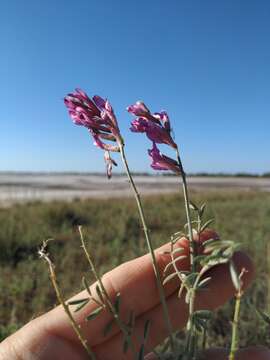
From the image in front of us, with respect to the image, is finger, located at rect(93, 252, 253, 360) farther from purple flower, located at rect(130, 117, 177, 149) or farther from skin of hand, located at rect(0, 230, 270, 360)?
purple flower, located at rect(130, 117, 177, 149)

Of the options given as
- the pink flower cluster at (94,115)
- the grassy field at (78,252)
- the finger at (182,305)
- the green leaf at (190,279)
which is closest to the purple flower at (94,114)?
the pink flower cluster at (94,115)

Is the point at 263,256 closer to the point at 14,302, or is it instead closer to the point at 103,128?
the point at 14,302

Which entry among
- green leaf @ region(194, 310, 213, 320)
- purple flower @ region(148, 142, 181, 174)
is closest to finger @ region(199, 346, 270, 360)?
green leaf @ region(194, 310, 213, 320)

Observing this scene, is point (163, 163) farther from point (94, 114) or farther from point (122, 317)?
point (122, 317)

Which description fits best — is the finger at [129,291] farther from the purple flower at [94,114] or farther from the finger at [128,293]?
the purple flower at [94,114]

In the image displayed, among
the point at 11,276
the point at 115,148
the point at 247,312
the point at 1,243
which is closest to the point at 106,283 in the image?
the point at 115,148

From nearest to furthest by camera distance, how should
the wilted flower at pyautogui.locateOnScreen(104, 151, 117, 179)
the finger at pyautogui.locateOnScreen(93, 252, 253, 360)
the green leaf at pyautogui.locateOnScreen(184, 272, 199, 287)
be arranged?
the green leaf at pyautogui.locateOnScreen(184, 272, 199, 287) → the wilted flower at pyautogui.locateOnScreen(104, 151, 117, 179) → the finger at pyautogui.locateOnScreen(93, 252, 253, 360)

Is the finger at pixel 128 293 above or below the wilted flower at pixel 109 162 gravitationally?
below
